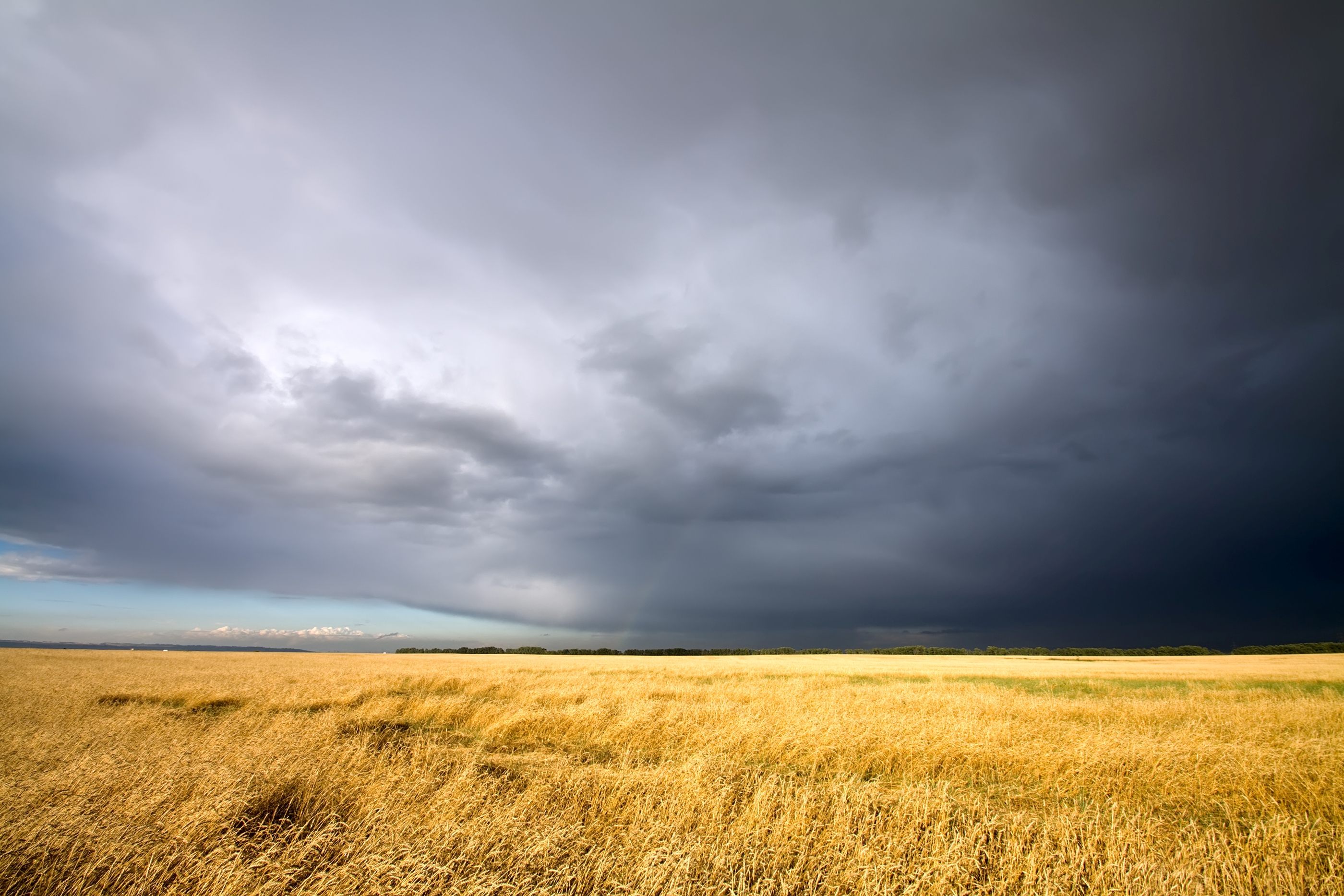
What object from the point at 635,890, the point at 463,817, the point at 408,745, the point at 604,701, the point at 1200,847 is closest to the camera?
the point at 635,890

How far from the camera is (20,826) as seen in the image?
793 centimetres

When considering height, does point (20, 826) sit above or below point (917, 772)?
above

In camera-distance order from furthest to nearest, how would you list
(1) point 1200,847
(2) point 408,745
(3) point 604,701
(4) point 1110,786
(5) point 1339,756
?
(3) point 604,701
(2) point 408,745
(5) point 1339,756
(4) point 1110,786
(1) point 1200,847

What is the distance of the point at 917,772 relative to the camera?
1470 cm

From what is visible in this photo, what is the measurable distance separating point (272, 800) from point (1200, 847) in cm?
1544

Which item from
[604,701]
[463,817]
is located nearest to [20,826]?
[463,817]

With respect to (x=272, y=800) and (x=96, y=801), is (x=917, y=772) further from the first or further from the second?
(x=96, y=801)

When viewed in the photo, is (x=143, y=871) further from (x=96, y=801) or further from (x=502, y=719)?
(x=502, y=719)

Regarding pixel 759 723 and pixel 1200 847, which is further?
pixel 759 723

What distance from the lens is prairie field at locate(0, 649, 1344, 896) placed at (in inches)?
291

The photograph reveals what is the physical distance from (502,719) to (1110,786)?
60.9 ft

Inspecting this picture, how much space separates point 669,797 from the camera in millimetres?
10516

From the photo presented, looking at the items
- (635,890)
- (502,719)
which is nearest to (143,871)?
(635,890)

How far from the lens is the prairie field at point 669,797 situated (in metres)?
7.40
